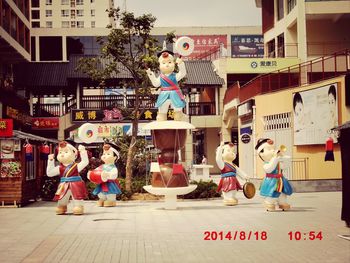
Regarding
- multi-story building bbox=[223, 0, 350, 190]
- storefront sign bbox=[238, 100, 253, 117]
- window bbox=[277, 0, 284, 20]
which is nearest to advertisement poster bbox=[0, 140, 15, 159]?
multi-story building bbox=[223, 0, 350, 190]

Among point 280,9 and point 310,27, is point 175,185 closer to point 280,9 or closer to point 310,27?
point 310,27

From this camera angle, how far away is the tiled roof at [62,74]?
38.7 metres

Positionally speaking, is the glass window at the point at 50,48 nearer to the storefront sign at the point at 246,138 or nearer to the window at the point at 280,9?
the window at the point at 280,9

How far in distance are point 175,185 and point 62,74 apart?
24716 mm

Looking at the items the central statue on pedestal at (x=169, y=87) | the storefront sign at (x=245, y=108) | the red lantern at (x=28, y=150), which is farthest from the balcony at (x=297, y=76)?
the red lantern at (x=28, y=150)

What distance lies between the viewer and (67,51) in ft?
177

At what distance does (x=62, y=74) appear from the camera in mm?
39219

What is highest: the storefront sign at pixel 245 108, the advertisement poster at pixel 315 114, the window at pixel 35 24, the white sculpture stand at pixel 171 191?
the window at pixel 35 24

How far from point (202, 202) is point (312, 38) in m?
18.6

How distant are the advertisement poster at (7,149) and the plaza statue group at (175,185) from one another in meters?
2.75

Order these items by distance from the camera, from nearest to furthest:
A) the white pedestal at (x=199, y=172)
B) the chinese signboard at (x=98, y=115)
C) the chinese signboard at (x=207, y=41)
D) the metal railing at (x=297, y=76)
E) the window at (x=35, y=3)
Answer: the metal railing at (x=297, y=76) → the white pedestal at (x=199, y=172) → the chinese signboard at (x=98, y=115) → the chinese signboard at (x=207, y=41) → the window at (x=35, y=3)

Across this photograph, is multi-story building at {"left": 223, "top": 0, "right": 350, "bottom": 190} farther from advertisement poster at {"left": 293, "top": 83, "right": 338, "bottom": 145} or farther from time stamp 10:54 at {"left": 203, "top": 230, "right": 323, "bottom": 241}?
time stamp 10:54 at {"left": 203, "top": 230, "right": 323, "bottom": 241}

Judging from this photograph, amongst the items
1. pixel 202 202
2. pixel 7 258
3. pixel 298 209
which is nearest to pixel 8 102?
pixel 202 202

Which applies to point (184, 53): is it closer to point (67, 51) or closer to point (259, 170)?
point (259, 170)
